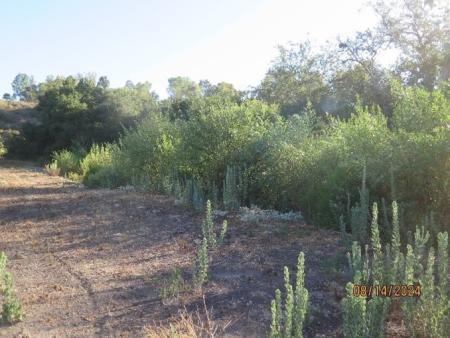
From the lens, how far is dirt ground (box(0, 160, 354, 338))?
3.33 m

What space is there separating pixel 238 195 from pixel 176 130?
3.29 meters

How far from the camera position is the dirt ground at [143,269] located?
3.33 m

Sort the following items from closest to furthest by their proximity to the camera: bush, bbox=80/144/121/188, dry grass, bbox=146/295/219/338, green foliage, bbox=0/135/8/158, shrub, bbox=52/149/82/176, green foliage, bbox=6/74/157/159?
1. dry grass, bbox=146/295/219/338
2. bush, bbox=80/144/121/188
3. shrub, bbox=52/149/82/176
4. green foliage, bbox=0/135/8/158
5. green foliage, bbox=6/74/157/159

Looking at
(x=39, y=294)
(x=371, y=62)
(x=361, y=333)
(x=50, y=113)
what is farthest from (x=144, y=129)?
(x=50, y=113)

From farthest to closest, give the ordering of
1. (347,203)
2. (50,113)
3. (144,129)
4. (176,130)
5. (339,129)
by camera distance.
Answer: (50,113), (144,129), (176,130), (339,129), (347,203)

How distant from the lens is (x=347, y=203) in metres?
5.49

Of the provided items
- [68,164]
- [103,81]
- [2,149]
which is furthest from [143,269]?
[103,81]

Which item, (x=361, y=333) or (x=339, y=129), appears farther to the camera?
(x=339, y=129)

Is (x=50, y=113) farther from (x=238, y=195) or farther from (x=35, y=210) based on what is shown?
(x=238, y=195)

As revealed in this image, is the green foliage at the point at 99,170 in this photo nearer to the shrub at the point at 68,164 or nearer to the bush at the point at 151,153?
the bush at the point at 151,153

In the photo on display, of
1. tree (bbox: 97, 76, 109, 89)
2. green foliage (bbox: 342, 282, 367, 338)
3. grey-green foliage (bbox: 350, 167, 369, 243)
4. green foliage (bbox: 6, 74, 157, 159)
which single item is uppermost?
tree (bbox: 97, 76, 109, 89)

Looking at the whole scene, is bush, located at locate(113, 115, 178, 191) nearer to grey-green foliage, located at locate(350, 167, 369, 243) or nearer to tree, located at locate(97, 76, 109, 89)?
grey-green foliage, located at locate(350, 167, 369, 243)

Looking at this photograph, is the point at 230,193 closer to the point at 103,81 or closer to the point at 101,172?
the point at 101,172
